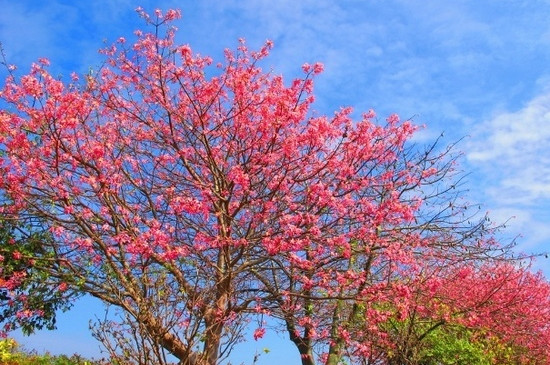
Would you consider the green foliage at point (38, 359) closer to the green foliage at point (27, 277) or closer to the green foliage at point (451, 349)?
the green foliage at point (27, 277)

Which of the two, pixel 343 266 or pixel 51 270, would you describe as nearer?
pixel 51 270

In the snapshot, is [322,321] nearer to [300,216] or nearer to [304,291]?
[304,291]

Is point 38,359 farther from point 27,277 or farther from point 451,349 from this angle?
point 451,349

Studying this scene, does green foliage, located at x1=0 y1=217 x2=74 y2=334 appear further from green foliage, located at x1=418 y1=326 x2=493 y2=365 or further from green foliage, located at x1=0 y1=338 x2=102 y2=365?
green foliage, located at x1=418 y1=326 x2=493 y2=365

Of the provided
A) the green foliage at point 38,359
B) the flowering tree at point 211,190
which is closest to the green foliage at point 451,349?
the flowering tree at point 211,190

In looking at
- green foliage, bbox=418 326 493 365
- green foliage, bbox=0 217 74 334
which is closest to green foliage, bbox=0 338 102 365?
green foliage, bbox=0 217 74 334

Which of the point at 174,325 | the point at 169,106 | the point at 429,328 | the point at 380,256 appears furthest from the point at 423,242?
the point at 174,325

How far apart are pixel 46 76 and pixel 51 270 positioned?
12.7 ft

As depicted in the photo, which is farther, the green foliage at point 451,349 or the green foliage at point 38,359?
the green foliage at point 451,349

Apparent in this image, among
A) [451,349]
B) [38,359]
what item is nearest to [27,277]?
[38,359]

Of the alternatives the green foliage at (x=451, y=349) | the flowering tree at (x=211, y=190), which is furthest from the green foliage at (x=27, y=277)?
the green foliage at (x=451, y=349)

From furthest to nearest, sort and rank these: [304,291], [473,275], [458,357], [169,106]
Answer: [473,275] < [458,357] < [304,291] < [169,106]

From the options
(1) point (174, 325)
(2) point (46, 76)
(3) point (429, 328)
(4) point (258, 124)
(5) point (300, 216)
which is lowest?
(1) point (174, 325)

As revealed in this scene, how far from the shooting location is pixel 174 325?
7688mm
